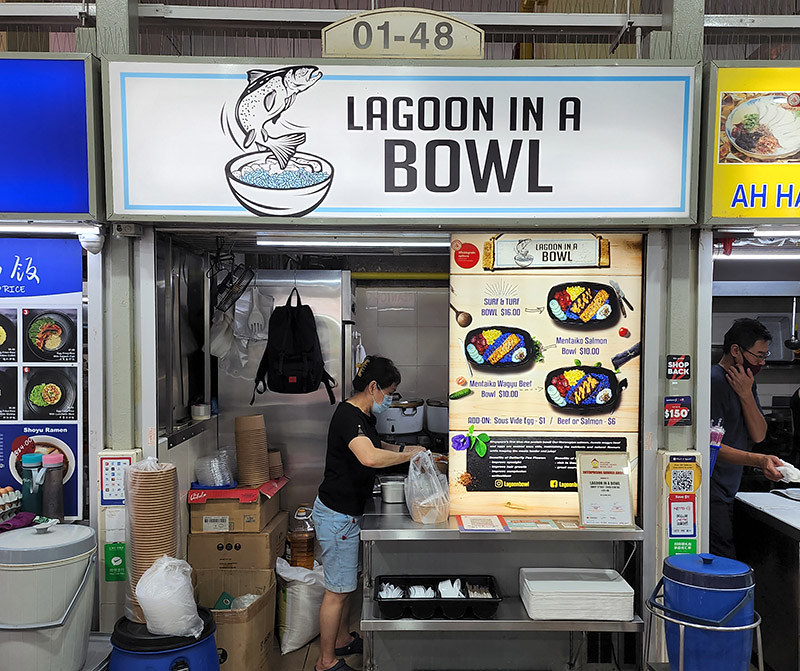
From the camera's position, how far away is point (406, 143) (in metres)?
3.18

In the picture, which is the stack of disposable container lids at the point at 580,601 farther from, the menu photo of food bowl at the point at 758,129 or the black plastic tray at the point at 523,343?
the menu photo of food bowl at the point at 758,129

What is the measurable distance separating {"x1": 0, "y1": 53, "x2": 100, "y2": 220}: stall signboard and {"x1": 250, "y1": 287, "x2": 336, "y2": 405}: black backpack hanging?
2018 mm

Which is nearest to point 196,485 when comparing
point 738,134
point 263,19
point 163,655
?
point 163,655

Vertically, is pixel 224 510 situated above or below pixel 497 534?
below

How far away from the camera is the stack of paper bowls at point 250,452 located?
4.44 metres

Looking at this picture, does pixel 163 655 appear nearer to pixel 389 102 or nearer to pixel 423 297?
pixel 389 102

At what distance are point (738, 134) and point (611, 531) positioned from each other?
207cm

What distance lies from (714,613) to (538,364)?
1.40m

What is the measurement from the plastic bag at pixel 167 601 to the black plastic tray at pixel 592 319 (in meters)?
2.28

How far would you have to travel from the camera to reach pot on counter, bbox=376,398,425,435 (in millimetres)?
5961

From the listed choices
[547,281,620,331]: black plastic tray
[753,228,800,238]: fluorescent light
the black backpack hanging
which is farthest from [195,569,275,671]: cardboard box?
[753,228,800,238]: fluorescent light

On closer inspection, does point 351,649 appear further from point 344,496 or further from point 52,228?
point 52,228

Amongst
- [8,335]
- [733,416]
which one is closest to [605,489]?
[733,416]

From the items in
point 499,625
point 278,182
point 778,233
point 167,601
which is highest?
point 278,182
